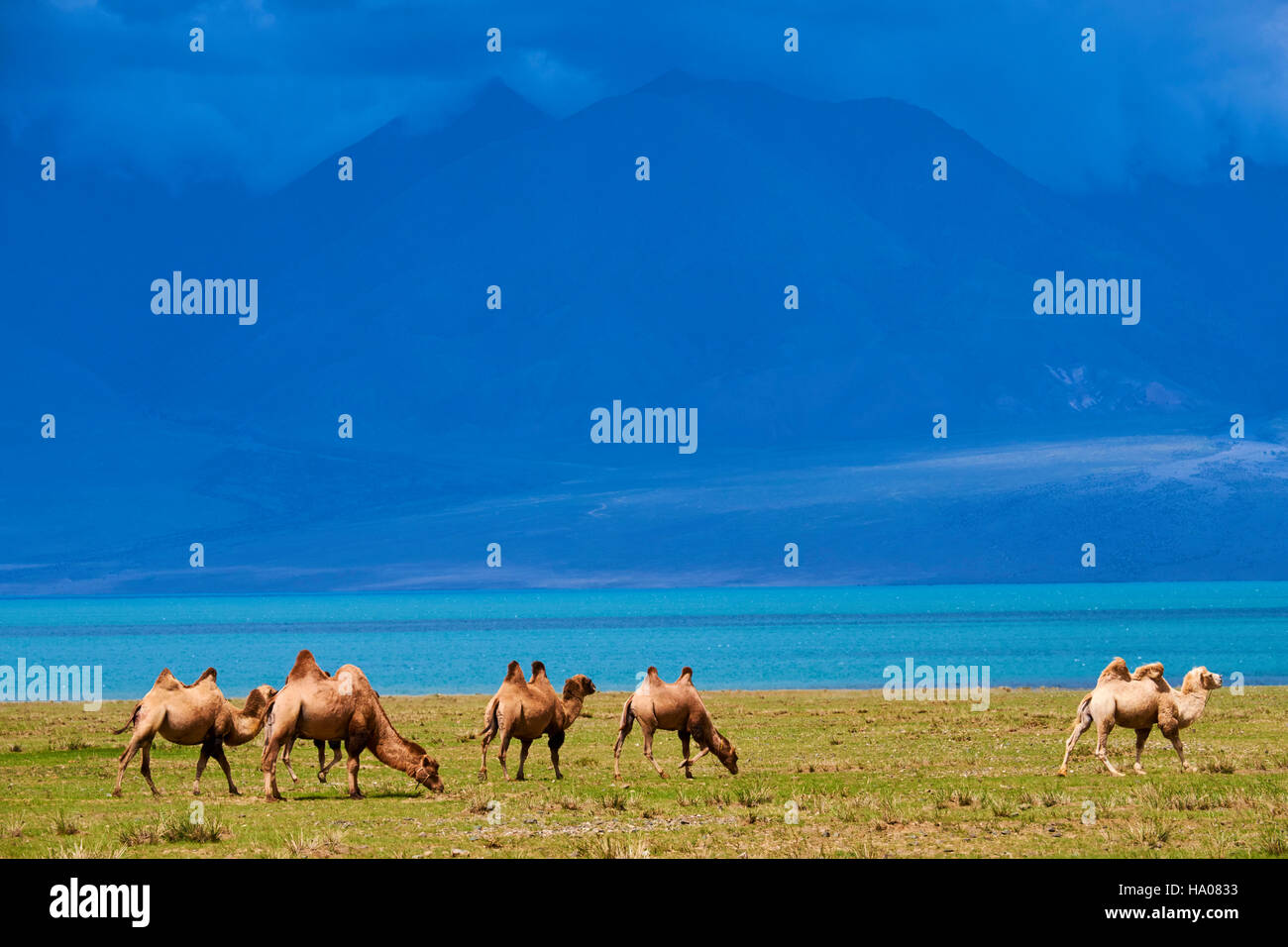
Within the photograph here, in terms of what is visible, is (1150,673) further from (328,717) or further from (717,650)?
(717,650)

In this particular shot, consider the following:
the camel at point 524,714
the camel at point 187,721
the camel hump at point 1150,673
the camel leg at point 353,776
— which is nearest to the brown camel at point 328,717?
the camel leg at point 353,776

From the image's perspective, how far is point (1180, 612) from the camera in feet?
633

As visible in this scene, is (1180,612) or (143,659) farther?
(1180,612)

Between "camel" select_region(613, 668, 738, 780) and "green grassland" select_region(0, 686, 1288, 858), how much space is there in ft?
1.74

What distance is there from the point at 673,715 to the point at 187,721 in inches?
304

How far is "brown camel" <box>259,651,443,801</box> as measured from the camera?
73.5ft

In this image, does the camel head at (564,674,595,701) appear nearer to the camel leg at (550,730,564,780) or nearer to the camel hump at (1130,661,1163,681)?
the camel leg at (550,730,564,780)

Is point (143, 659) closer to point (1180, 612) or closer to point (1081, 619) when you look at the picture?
point (1081, 619)

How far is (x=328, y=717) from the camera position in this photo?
22.7m

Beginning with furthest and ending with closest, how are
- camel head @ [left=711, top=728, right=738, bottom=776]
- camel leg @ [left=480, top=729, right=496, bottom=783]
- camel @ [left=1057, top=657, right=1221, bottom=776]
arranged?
camel head @ [left=711, top=728, right=738, bottom=776] < camel leg @ [left=480, top=729, right=496, bottom=783] < camel @ [left=1057, top=657, right=1221, bottom=776]

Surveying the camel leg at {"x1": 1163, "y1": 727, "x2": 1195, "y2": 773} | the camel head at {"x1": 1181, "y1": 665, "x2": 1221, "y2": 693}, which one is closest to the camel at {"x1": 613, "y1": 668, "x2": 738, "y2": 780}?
the camel leg at {"x1": 1163, "y1": 727, "x2": 1195, "y2": 773}
